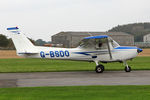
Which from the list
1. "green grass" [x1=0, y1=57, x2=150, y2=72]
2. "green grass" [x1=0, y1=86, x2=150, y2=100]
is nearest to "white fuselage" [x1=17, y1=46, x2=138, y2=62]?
"green grass" [x1=0, y1=57, x2=150, y2=72]

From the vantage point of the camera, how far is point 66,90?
9.99 m

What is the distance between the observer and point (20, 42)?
1745 cm

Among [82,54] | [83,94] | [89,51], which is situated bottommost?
[83,94]

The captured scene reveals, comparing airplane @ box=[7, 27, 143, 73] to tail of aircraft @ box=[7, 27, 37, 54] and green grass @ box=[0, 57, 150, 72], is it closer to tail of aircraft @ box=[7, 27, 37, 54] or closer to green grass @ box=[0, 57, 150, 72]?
tail of aircraft @ box=[7, 27, 37, 54]

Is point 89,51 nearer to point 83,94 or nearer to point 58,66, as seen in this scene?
point 58,66

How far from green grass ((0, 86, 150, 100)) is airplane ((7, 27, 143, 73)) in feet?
23.6

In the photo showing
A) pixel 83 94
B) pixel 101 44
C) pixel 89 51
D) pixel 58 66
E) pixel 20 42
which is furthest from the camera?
pixel 58 66

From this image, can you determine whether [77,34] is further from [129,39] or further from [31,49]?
[31,49]

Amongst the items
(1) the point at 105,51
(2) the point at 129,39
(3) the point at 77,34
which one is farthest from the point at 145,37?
(1) the point at 105,51

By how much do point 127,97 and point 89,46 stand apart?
9467 mm

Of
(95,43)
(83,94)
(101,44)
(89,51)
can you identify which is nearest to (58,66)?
(89,51)

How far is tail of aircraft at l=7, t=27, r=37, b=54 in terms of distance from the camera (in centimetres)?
1722

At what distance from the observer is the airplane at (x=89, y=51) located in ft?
56.8

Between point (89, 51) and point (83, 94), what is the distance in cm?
891
